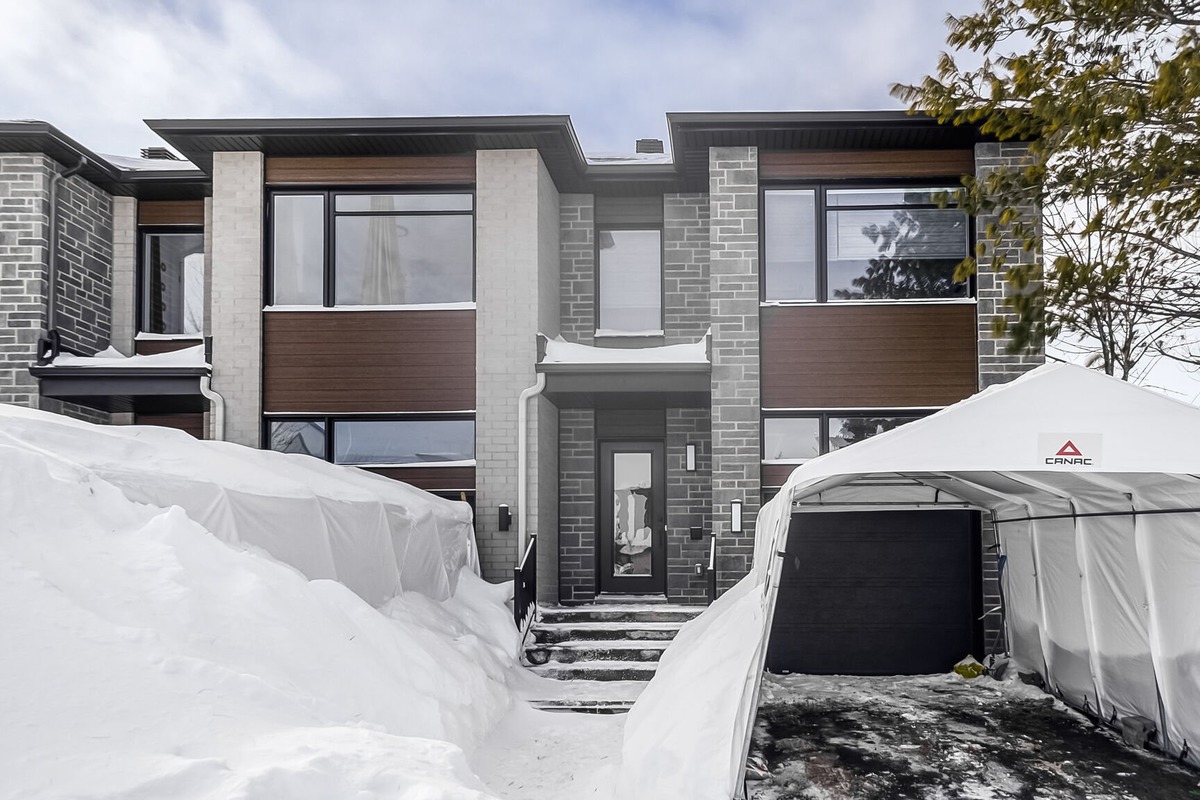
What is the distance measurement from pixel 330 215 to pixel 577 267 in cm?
318

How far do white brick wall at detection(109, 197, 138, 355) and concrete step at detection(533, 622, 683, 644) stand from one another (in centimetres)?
687

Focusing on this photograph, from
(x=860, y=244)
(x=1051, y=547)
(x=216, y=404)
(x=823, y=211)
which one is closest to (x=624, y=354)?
(x=823, y=211)

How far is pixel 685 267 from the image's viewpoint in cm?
1190

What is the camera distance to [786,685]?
10109mm

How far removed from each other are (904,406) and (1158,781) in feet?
15.8

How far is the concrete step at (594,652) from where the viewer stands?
9.47 meters

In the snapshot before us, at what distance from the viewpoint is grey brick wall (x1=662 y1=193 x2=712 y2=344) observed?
11836 mm

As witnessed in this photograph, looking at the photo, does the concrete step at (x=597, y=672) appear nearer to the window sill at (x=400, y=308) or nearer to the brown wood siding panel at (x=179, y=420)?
the window sill at (x=400, y=308)

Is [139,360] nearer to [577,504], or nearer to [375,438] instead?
[375,438]

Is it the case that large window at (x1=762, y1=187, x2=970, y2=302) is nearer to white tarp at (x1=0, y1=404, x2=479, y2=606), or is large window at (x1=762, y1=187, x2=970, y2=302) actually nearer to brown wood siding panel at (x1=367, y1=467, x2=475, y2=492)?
brown wood siding panel at (x1=367, y1=467, x2=475, y2=492)

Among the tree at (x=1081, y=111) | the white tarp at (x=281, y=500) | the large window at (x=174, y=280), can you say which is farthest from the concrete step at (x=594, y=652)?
the large window at (x=174, y=280)

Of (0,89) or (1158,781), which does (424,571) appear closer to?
(1158,781)

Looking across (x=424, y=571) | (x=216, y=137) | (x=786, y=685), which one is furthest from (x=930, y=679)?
(x=216, y=137)

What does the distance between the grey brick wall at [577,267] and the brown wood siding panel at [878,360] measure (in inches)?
106
